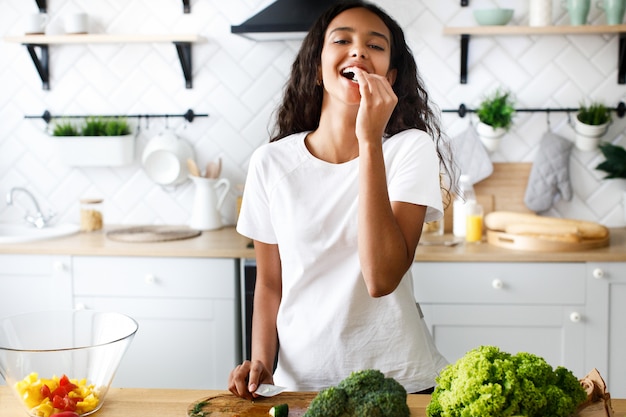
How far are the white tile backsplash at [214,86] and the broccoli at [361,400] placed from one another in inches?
84.1

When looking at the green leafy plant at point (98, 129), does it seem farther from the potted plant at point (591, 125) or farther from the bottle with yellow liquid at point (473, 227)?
the potted plant at point (591, 125)

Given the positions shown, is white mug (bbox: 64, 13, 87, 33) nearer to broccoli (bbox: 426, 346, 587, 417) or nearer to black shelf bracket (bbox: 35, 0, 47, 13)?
black shelf bracket (bbox: 35, 0, 47, 13)

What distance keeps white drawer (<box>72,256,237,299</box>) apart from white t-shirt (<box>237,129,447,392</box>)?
3.80 feet

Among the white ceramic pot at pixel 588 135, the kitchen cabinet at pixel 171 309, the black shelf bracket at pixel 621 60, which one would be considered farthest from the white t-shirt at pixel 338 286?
the black shelf bracket at pixel 621 60

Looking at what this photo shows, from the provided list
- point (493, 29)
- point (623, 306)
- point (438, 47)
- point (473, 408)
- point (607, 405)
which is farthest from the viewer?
point (438, 47)

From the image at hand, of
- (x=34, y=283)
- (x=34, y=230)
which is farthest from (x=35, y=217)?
(x=34, y=283)

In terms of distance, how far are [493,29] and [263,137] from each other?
3.54 ft

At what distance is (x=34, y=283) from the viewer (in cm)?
294

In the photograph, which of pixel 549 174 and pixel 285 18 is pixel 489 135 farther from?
pixel 285 18

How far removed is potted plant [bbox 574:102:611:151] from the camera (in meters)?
3.12

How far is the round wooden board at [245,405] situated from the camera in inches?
50.9

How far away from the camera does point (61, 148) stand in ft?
11.0

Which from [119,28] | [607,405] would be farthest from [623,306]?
[119,28]

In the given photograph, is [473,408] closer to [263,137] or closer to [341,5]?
[341,5]
